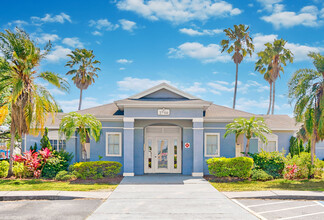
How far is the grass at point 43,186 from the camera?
593 inches

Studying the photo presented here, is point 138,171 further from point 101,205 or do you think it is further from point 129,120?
point 101,205

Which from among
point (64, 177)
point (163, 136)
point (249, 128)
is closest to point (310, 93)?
point (249, 128)

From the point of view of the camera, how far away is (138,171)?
67.4ft

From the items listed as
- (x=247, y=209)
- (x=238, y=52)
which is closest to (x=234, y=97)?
(x=238, y=52)

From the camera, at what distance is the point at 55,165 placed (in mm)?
19125

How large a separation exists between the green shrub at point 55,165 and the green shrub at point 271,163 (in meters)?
11.5

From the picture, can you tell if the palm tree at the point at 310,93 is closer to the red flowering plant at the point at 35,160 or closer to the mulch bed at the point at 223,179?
the mulch bed at the point at 223,179

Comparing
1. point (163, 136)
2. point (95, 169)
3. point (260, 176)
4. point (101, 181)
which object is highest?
point (163, 136)

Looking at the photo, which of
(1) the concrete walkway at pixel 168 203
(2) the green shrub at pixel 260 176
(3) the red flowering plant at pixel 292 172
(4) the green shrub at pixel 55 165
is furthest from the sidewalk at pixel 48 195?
(3) the red flowering plant at pixel 292 172

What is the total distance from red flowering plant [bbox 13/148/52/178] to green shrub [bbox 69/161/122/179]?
1.71 metres

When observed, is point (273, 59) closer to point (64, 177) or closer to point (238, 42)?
point (238, 42)

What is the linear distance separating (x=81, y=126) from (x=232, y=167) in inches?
351

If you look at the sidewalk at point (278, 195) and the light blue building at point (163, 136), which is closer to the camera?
the sidewalk at point (278, 195)

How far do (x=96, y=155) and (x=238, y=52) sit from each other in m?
26.9
